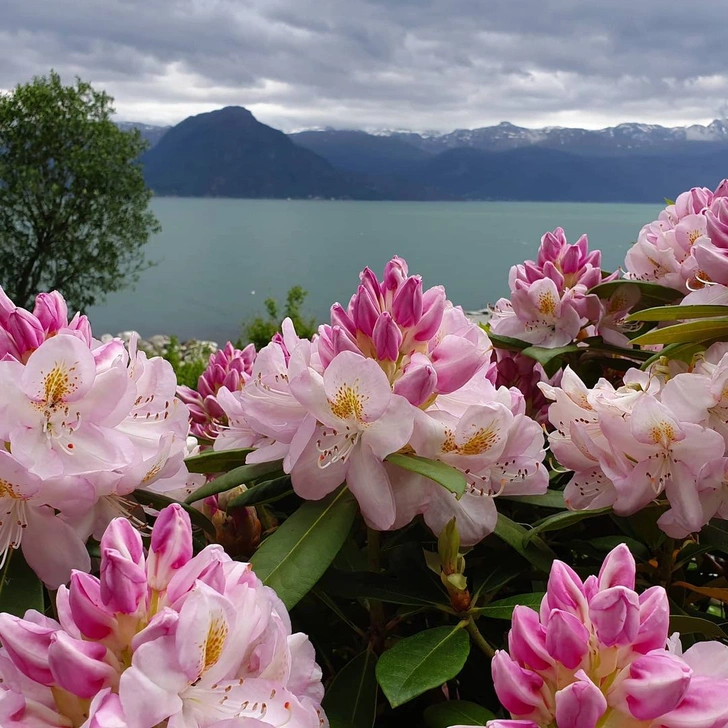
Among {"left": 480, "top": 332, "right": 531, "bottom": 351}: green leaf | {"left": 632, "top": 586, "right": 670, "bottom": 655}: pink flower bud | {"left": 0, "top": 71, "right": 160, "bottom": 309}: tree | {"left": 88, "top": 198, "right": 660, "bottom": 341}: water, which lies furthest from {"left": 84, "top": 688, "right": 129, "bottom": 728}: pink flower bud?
{"left": 0, "top": 71, "right": 160, "bottom": 309}: tree

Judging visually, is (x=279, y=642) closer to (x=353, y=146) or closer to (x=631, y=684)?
(x=631, y=684)

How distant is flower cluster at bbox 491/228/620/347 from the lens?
3.72 ft

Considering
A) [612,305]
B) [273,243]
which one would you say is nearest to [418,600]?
[612,305]

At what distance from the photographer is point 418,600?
2.23 ft

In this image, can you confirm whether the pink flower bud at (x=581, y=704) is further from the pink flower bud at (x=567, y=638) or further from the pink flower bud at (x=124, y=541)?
the pink flower bud at (x=124, y=541)

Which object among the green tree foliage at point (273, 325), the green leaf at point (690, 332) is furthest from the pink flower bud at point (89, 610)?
the green tree foliage at point (273, 325)

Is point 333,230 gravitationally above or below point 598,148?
below

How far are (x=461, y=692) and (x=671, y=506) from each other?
263 millimetres

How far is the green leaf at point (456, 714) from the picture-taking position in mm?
570

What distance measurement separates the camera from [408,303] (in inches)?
28.0

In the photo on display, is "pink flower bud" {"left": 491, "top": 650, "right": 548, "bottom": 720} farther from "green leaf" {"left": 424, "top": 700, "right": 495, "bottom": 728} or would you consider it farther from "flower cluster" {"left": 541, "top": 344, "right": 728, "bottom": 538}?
"flower cluster" {"left": 541, "top": 344, "right": 728, "bottom": 538}

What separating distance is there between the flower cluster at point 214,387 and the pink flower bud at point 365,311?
469 millimetres

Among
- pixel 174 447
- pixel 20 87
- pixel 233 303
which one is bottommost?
pixel 233 303

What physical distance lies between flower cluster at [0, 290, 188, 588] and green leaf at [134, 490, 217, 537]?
23 millimetres
